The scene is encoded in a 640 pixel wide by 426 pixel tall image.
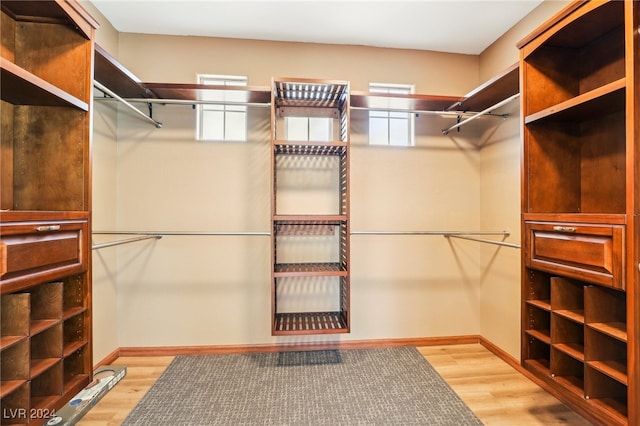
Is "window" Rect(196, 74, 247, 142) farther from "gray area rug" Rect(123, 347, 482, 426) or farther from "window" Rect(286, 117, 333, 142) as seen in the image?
"gray area rug" Rect(123, 347, 482, 426)

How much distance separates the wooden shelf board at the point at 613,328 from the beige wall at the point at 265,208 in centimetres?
106

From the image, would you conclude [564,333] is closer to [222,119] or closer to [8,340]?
[8,340]

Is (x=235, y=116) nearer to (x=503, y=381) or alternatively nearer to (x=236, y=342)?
(x=236, y=342)

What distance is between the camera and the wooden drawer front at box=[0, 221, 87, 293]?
3.84ft

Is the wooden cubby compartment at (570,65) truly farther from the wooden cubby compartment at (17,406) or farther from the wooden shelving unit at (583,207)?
the wooden cubby compartment at (17,406)

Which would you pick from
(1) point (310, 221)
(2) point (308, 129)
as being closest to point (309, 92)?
(2) point (308, 129)

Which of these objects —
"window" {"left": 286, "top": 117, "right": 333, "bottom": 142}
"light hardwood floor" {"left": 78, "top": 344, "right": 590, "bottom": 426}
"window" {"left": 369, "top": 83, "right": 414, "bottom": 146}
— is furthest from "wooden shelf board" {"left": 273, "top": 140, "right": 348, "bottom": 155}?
"light hardwood floor" {"left": 78, "top": 344, "right": 590, "bottom": 426}

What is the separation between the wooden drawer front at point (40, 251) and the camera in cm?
117

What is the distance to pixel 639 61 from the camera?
119 cm

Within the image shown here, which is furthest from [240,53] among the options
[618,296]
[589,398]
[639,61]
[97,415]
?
[589,398]

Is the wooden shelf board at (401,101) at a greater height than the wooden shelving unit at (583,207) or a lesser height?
greater

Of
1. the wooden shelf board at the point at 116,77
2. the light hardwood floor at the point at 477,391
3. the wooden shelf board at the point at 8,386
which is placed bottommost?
the light hardwood floor at the point at 477,391

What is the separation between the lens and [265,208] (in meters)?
2.71

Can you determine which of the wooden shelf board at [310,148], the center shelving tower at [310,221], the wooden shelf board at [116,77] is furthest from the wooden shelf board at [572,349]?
the wooden shelf board at [116,77]
